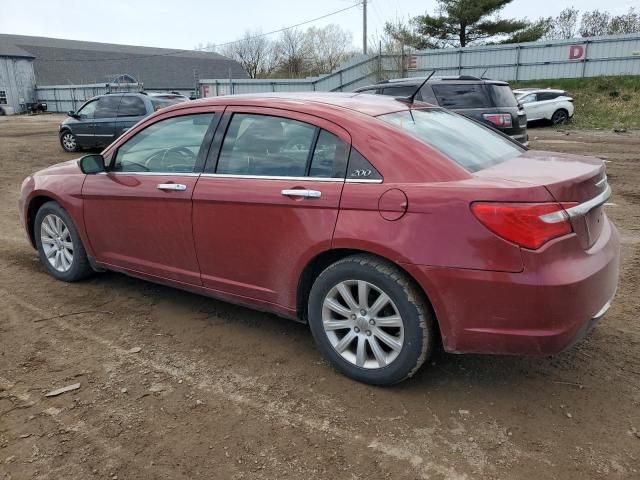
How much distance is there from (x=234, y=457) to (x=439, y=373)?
1329mm

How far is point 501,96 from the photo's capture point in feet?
30.3

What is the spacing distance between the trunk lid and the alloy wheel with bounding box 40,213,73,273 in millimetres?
3596

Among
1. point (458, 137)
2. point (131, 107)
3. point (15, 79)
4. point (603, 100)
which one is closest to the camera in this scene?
point (458, 137)

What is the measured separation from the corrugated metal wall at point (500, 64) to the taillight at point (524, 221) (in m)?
25.5

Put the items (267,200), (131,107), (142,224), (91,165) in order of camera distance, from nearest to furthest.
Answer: (267,200) → (142,224) → (91,165) → (131,107)

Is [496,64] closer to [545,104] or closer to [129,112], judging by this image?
[545,104]

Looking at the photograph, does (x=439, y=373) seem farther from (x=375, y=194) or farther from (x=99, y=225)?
(x=99, y=225)

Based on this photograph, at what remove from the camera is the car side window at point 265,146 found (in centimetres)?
321

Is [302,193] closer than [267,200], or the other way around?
[302,193]

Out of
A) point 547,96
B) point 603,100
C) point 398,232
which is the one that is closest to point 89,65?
point 547,96

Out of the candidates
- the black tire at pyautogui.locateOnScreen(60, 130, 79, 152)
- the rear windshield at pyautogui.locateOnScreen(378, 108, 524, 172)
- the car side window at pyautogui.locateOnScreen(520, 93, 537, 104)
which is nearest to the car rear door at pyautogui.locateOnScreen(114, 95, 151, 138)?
the black tire at pyautogui.locateOnScreen(60, 130, 79, 152)

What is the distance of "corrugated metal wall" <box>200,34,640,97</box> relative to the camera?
85.4ft

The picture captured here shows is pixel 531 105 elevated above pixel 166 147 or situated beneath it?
situated beneath

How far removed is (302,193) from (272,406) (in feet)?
3.94
